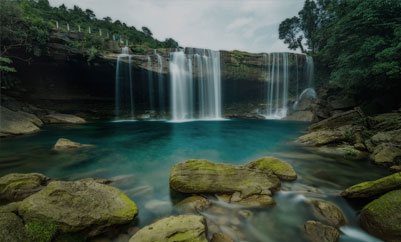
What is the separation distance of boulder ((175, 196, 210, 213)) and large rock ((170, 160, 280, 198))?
1.07 feet

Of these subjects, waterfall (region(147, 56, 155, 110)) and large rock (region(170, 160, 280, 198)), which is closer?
large rock (region(170, 160, 280, 198))

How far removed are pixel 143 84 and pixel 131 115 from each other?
3.84 metres

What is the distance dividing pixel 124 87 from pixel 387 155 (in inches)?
920

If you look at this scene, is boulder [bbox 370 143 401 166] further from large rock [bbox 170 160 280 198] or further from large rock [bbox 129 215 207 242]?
large rock [bbox 129 215 207 242]

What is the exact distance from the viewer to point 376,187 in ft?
19.0

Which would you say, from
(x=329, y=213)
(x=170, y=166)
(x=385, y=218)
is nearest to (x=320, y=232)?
(x=329, y=213)

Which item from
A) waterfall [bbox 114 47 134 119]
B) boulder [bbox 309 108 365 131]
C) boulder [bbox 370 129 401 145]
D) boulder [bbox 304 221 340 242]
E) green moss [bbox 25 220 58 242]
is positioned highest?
waterfall [bbox 114 47 134 119]

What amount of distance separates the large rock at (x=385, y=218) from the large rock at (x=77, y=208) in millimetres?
4653

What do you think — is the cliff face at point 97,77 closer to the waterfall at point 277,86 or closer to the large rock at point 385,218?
the waterfall at point 277,86

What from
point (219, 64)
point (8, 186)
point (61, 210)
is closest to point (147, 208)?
point (61, 210)

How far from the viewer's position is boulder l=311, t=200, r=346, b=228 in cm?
527

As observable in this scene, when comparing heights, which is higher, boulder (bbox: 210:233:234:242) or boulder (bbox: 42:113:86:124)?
boulder (bbox: 42:113:86:124)

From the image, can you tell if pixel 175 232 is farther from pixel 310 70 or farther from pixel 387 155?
pixel 310 70

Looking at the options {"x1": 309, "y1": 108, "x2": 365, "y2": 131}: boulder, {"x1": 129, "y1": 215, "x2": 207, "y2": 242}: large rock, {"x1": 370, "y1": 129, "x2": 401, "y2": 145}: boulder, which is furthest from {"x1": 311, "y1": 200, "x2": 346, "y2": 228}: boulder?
{"x1": 309, "y1": 108, "x2": 365, "y2": 131}: boulder
